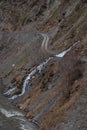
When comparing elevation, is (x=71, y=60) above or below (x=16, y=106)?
above

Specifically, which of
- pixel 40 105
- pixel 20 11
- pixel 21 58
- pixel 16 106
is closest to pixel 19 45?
pixel 21 58

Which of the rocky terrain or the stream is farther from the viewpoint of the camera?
the stream

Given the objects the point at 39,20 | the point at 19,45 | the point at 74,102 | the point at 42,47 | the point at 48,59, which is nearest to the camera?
the point at 74,102

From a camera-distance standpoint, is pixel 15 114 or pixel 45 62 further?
pixel 45 62

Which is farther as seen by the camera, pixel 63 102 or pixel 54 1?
pixel 54 1

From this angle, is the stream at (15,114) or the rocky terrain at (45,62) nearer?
the rocky terrain at (45,62)

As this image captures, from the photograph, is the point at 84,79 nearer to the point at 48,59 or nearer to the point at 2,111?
the point at 2,111

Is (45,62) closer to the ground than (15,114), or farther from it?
closer to the ground

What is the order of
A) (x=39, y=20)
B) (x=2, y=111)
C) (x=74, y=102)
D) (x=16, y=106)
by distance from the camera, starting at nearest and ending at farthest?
(x=74, y=102) < (x=2, y=111) < (x=16, y=106) < (x=39, y=20)
